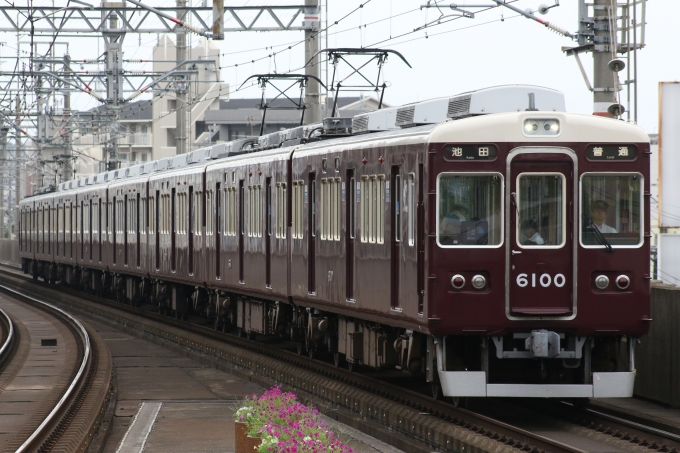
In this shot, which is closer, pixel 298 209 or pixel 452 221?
pixel 452 221

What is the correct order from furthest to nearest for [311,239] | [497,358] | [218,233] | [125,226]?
[125,226], [218,233], [311,239], [497,358]

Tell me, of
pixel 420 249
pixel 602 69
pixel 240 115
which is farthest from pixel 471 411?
pixel 240 115

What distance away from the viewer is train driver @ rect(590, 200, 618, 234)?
11.5 metres

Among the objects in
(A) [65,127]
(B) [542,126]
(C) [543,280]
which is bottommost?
(C) [543,280]

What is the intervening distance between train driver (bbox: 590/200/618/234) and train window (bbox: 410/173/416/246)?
1.61 m

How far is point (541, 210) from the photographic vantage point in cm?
1148

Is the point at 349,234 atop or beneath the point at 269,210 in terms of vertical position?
beneath

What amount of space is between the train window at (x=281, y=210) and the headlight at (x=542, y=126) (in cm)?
627

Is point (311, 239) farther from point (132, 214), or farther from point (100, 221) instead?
point (100, 221)

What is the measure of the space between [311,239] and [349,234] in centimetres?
173

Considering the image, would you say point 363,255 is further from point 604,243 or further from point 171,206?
point 171,206

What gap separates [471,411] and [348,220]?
11.4ft

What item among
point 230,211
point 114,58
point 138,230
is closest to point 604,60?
point 230,211

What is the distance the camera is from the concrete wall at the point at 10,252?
6706 cm
